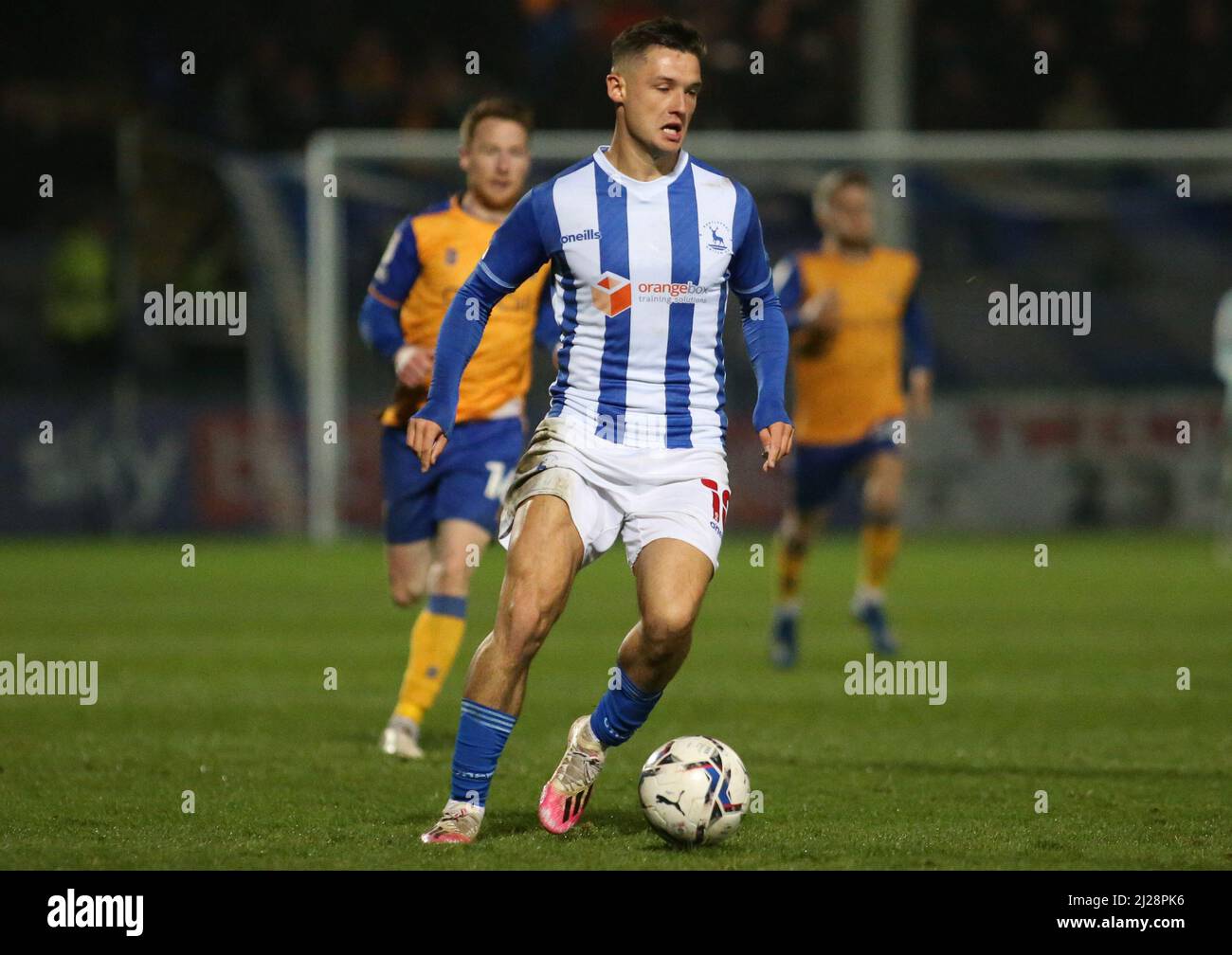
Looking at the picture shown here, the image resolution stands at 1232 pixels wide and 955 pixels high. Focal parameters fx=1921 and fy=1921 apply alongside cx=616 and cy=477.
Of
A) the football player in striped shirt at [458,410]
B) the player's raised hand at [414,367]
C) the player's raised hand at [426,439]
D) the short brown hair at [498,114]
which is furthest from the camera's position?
the football player in striped shirt at [458,410]

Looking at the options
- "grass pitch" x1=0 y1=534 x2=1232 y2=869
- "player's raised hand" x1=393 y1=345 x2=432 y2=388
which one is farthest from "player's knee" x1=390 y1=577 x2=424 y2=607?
"player's raised hand" x1=393 y1=345 x2=432 y2=388

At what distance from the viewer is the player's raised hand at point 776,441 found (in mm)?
5249

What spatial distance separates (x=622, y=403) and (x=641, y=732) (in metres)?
2.63

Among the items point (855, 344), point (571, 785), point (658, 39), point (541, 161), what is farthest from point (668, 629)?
point (541, 161)

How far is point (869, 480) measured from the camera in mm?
10656

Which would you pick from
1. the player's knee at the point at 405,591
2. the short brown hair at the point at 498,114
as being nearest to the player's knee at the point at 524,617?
the player's knee at the point at 405,591

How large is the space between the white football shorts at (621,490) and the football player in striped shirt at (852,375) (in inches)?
194

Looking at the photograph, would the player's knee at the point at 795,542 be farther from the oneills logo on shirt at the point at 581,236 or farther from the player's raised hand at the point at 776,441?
the oneills logo on shirt at the point at 581,236

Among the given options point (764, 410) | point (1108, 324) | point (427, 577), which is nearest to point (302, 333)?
point (1108, 324)

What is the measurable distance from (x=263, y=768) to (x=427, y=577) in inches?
42.6

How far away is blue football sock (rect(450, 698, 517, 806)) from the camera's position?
518cm

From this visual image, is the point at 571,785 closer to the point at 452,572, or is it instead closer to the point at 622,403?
the point at 622,403
